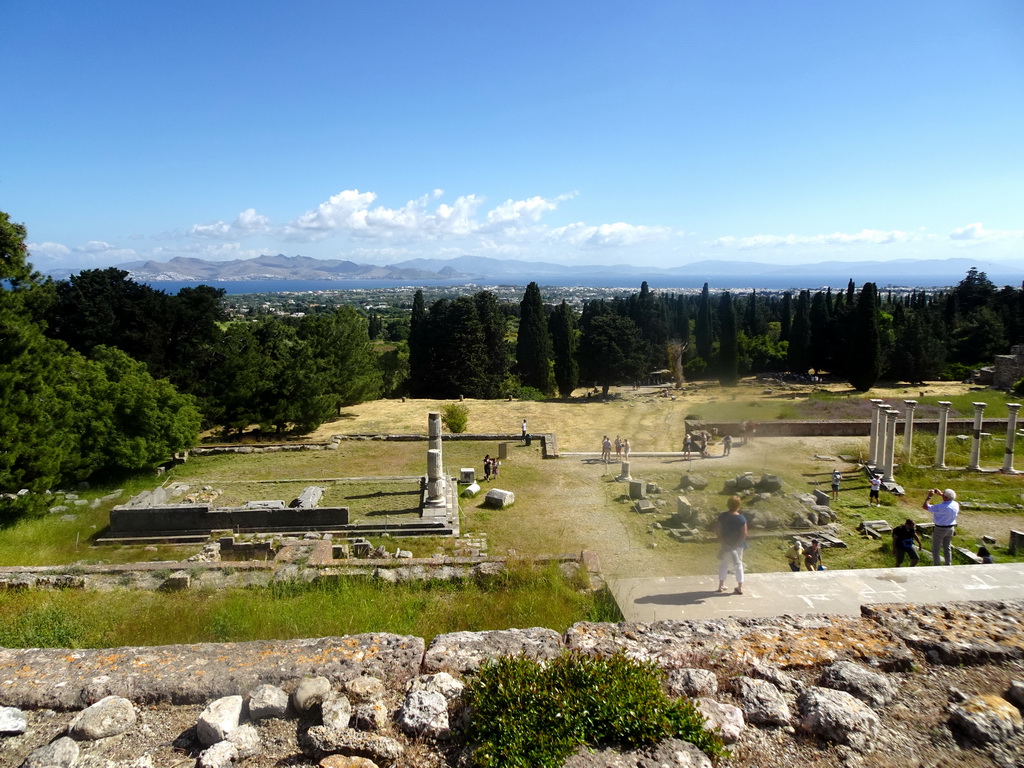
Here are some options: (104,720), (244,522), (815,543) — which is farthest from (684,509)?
(104,720)

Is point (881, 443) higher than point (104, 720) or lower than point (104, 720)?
lower

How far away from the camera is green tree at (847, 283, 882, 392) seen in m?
40.1

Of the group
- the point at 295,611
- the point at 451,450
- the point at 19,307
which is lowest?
the point at 451,450

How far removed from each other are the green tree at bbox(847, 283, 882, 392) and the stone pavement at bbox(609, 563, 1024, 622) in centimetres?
3552

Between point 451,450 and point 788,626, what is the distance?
1794 centimetres

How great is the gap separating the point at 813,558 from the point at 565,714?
9.08 m

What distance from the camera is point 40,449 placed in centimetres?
1447

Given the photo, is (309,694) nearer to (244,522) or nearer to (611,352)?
(244,522)

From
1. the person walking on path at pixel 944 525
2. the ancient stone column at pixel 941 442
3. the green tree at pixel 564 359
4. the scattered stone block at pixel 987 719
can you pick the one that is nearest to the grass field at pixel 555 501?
the ancient stone column at pixel 941 442

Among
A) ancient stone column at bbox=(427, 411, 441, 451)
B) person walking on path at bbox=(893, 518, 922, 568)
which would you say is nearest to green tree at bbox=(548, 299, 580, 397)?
ancient stone column at bbox=(427, 411, 441, 451)

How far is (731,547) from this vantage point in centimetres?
796

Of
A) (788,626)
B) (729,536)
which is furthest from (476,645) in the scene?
(729,536)

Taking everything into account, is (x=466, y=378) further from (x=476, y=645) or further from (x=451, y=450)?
(x=476, y=645)

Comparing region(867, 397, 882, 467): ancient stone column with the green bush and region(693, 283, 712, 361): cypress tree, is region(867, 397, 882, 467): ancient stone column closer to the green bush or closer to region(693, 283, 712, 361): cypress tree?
the green bush
